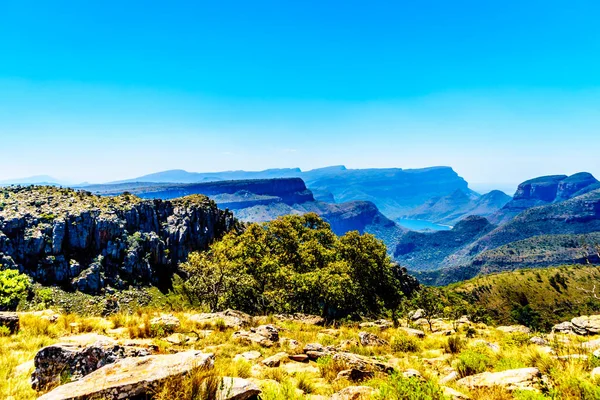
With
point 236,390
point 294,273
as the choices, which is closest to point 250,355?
point 236,390

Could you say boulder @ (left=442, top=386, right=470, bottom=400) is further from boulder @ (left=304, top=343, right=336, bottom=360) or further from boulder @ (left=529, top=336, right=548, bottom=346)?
boulder @ (left=529, top=336, right=548, bottom=346)

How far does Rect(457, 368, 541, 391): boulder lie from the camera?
7.55m

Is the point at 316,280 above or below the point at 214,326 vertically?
below

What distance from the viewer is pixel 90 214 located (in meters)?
87.8

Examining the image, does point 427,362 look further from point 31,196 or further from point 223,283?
point 31,196

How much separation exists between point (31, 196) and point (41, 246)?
80.9 feet

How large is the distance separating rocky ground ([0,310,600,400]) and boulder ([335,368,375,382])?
3 cm

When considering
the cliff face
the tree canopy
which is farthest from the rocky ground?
the cliff face

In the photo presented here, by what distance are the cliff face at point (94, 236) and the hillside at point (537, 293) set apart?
102392 millimetres

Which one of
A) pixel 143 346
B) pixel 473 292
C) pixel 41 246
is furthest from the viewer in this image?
pixel 473 292

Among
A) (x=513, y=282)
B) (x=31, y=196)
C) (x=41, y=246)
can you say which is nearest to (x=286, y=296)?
(x=41, y=246)

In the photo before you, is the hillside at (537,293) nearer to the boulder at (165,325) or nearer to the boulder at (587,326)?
the boulder at (587,326)

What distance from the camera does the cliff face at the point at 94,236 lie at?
7794 centimetres

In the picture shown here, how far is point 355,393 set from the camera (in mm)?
7531
